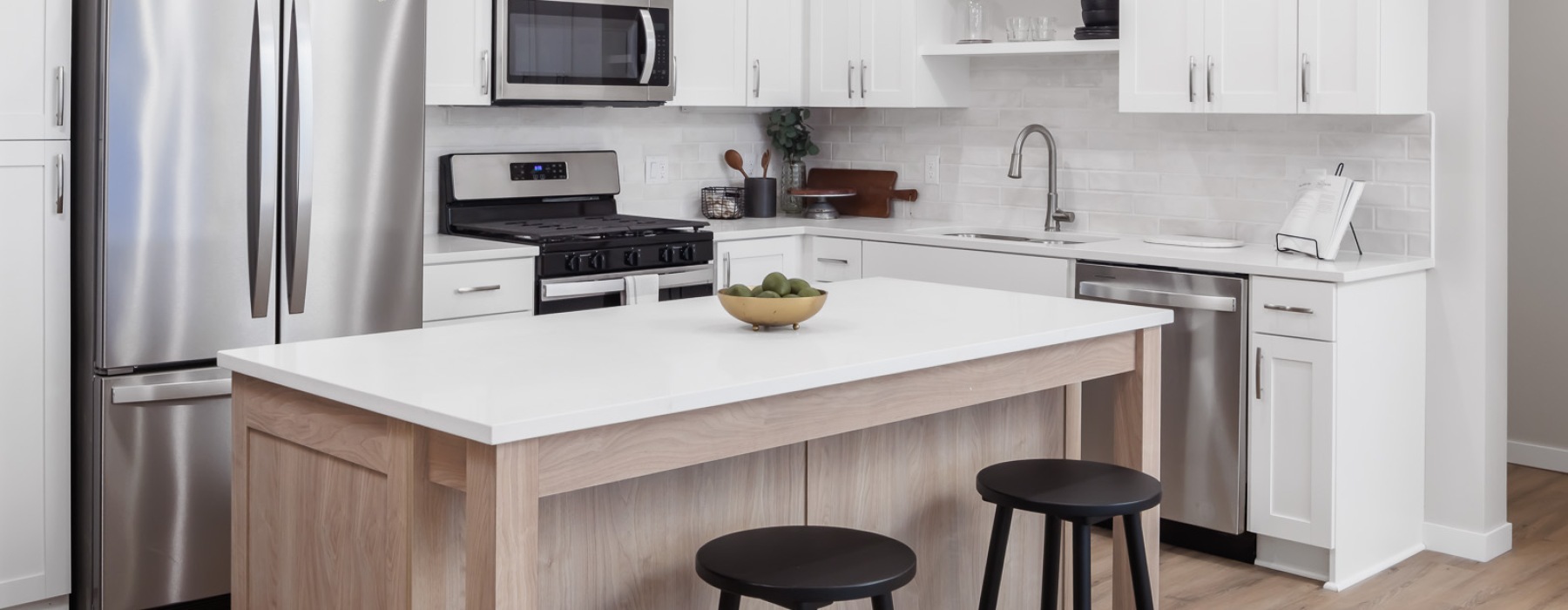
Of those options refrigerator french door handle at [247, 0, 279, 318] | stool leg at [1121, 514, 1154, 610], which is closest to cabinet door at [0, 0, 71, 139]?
refrigerator french door handle at [247, 0, 279, 318]

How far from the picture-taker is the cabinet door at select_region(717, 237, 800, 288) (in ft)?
15.9

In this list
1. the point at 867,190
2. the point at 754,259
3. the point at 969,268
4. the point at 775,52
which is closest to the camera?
the point at 969,268

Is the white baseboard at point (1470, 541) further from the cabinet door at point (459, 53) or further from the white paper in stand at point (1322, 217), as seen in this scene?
the cabinet door at point (459, 53)

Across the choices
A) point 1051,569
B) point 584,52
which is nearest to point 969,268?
point 584,52

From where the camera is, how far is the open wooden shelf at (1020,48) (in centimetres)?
447

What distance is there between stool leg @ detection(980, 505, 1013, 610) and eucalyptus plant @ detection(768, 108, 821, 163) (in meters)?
3.12

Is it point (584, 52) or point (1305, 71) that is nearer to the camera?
point (1305, 71)

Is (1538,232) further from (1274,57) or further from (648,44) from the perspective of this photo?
(648,44)

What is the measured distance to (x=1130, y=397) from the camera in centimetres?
304

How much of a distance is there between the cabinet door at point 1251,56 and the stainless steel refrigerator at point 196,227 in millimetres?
2332

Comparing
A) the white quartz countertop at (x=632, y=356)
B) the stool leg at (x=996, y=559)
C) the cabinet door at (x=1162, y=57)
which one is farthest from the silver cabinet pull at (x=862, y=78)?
the stool leg at (x=996, y=559)

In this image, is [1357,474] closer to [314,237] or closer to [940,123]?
[940,123]

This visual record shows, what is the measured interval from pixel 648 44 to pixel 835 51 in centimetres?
87

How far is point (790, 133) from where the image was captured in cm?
556
